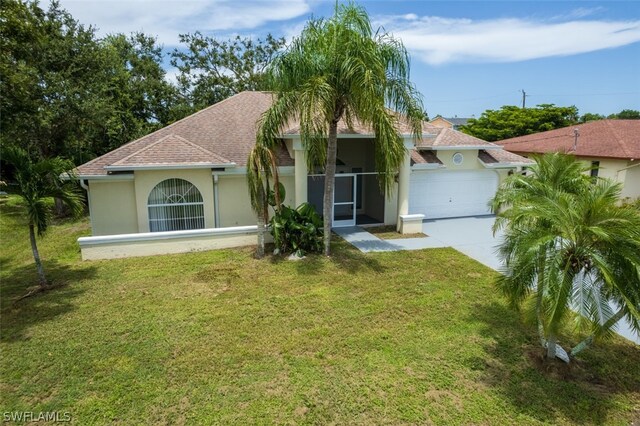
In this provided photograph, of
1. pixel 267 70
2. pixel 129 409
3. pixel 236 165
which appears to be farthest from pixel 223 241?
pixel 129 409

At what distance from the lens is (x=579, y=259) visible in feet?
19.3

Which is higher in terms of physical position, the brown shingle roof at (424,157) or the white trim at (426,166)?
the brown shingle roof at (424,157)

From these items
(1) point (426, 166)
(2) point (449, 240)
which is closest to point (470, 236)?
(2) point (449, 240)

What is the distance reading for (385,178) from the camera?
473 inches

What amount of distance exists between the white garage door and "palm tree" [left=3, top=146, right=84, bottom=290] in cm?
1384

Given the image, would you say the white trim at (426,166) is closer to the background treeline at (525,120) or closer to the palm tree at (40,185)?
the palm tree at (40,185)

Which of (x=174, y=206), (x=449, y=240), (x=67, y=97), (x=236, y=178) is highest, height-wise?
(x=67, y=97)

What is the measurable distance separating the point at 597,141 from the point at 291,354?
2769 cm

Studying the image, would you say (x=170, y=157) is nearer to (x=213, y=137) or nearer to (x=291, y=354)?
(x=213, y=137)

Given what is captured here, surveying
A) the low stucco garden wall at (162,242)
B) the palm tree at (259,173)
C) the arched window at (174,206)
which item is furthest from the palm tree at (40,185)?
the palm tree at (259,173)

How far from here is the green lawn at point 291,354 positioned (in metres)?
5.81

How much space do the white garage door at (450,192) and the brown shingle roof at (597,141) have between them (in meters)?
5.97

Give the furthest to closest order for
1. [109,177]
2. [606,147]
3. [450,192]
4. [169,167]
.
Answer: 1. [606,147]
2. [450,192]
3. [109,177]
4. [169,167]

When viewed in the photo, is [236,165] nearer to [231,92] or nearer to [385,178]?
[385,178]
